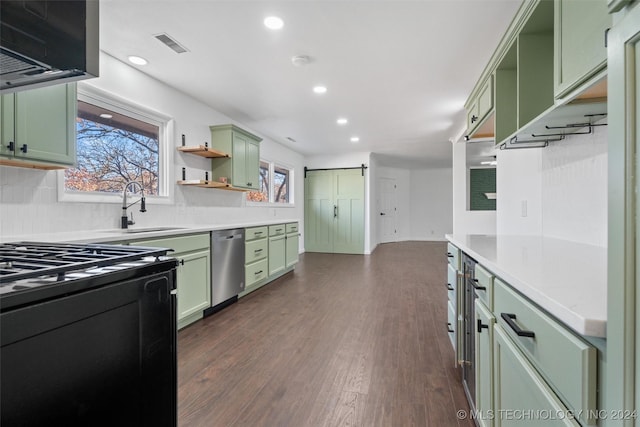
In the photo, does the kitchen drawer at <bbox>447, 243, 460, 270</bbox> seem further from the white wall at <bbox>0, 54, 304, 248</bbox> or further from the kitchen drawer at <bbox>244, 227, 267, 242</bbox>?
the white wall at <bbox>0, 54, 304, 248</bbox>

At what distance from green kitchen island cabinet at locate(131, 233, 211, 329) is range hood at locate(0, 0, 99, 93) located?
1.61 metres

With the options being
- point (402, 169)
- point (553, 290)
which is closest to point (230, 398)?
point (553, 290)

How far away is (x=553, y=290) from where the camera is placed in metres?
0.77

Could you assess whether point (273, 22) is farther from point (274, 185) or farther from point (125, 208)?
point (274, 185)

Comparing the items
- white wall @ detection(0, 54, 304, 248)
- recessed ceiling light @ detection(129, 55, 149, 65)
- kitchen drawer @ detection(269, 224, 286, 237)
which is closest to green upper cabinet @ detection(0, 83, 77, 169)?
white wall @ detection(0, 54, 304, 248)

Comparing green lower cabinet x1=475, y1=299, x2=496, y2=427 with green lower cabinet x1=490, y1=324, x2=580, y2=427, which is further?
green lower cabinet x1=475, y1=299, x2=496, y2=427

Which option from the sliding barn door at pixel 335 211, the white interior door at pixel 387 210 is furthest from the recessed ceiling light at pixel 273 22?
the white interior door at pixel 387 210

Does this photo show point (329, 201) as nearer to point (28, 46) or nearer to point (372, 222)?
point (372, 222)

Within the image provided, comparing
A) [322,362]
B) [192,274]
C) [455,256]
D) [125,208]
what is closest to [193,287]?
[192,274]

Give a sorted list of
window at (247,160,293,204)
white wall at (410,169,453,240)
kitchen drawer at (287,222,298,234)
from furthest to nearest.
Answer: white wall at (410,169,453,240)
window at (247,160,293,204)
kitchen drawer at (287,222,298,234)

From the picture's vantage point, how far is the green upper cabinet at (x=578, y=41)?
37.4 inches

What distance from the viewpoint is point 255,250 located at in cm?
386

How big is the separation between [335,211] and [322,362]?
5.42 m

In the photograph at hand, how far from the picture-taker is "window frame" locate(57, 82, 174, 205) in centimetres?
245
